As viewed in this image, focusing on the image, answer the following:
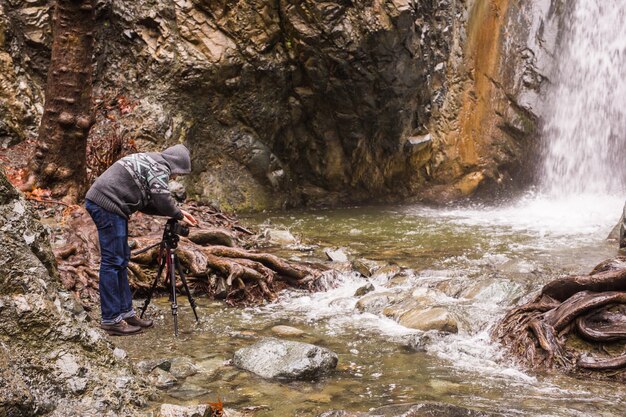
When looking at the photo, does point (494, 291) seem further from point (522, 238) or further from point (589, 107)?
point (589, 107)

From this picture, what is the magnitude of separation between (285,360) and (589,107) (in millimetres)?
15671

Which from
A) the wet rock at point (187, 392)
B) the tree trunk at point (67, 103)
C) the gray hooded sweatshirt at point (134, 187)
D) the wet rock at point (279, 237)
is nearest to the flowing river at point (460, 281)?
the wet rock at point (187, 392)

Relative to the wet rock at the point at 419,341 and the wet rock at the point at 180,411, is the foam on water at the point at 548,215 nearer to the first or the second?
the wet rock at the point at 419,341

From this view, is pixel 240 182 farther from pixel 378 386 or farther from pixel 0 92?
pixel 378 386

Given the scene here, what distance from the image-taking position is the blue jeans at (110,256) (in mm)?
5980

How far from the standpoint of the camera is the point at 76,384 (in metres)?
3.51

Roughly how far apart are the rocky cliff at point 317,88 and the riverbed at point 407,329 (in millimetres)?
2766

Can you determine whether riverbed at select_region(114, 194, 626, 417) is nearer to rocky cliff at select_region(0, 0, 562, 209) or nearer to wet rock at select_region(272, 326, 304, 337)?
wet rock at select_region(272, 326, 304, 337)

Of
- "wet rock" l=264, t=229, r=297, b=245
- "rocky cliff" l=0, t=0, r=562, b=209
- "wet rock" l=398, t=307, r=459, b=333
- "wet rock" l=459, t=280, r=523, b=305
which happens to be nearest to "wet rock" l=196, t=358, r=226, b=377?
"wet rock" l=398, t=307, r=459, b=333

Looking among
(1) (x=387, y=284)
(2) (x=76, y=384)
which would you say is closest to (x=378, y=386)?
(2) (x=76, y=384)

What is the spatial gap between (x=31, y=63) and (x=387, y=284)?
9551mm

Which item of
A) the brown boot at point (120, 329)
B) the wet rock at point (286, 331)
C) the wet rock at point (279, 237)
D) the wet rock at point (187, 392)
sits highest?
the wet rock at point (279, 237)

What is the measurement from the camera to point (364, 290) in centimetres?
814

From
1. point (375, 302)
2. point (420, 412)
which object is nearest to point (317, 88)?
point (375, 302)
